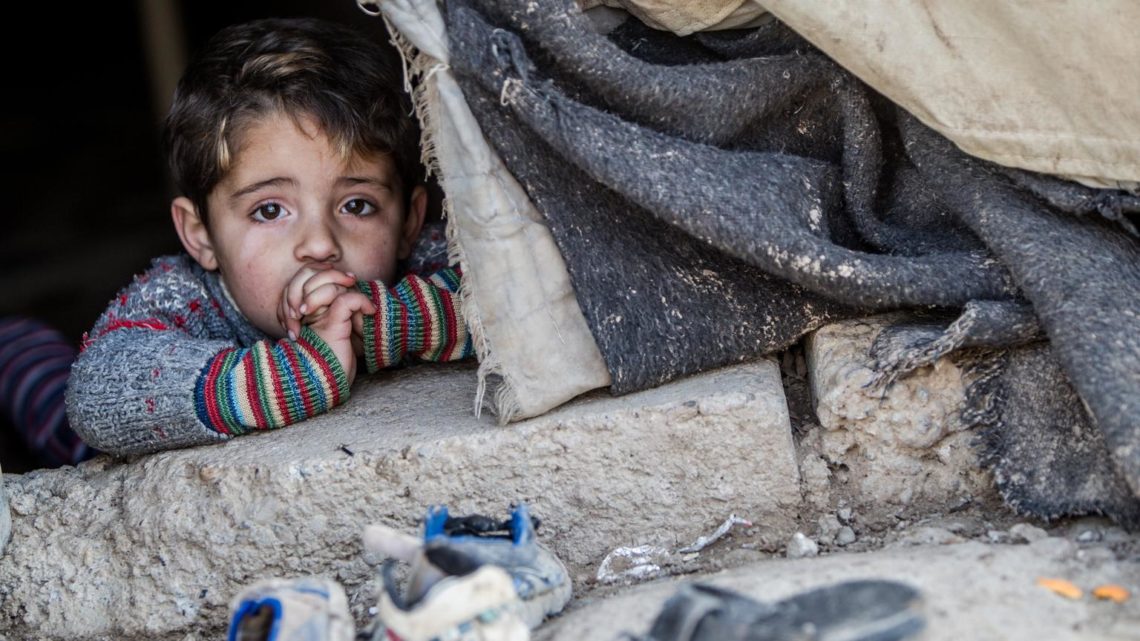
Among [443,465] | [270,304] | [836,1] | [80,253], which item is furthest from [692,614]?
[80,253]

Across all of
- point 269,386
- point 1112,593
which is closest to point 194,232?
point 269,386

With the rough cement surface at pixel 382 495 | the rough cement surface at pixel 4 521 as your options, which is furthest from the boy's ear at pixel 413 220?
the rough cement surface at pixel 4 521

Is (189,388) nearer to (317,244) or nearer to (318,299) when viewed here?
(318,299)

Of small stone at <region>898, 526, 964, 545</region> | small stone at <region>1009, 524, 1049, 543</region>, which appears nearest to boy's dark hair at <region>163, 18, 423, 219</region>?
small stone at <region>898, 526, 964, 545</region>

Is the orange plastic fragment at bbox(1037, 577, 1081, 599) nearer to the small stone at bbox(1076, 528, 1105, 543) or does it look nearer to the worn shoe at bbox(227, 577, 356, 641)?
the small stone at bbox(1076, 528, 1105, 543)

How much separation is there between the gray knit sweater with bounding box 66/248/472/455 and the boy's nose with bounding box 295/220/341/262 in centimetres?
11

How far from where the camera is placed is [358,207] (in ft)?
7.64

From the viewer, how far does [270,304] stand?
87.5 inches

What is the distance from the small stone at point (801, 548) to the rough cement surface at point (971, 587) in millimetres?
77

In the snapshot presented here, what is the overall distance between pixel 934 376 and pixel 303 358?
1014 mm

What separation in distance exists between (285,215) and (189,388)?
43 cm

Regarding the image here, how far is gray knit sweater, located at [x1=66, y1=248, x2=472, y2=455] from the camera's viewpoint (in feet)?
6.35

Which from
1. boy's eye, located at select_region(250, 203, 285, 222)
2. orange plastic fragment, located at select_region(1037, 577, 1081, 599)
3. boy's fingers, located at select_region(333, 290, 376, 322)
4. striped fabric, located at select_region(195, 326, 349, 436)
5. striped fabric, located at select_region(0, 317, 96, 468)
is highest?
boy's eye, located at select_region(250, 203, 285, 222)

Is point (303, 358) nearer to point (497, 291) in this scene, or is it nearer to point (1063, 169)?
→ point (497, 291)
